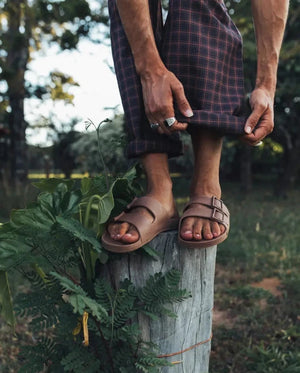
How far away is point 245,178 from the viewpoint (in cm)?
1045

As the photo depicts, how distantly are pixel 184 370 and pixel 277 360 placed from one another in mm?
876

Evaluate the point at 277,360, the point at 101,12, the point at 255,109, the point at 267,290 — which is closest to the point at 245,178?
the point at 101,12

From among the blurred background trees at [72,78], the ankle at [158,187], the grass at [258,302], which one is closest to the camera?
the ankle at [158,187]

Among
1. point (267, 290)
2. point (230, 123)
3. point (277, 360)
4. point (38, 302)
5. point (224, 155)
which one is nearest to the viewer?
point (38, 302)

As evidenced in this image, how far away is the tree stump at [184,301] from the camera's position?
140cm

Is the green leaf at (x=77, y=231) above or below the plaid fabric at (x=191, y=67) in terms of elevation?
below

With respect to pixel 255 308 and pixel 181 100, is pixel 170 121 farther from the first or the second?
pixel 255 308

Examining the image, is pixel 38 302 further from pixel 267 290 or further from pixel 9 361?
pixel 267 290

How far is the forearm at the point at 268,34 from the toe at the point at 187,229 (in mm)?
548

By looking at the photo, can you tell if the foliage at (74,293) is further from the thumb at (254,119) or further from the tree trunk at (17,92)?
the tree trunk at (17,92)

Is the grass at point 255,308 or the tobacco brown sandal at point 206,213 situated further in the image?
the grass at point 255,308

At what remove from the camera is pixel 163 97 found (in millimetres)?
1323

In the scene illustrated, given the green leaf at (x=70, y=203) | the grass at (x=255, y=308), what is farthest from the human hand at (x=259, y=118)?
the grass at (x=255, y=308)

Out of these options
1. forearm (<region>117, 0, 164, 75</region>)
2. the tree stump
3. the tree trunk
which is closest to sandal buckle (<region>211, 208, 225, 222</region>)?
the tree stump
